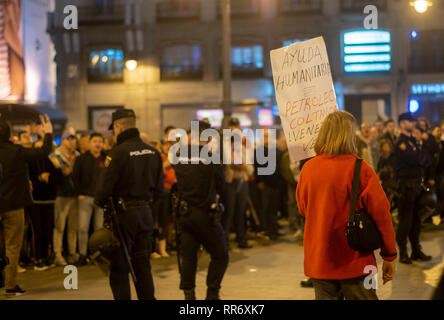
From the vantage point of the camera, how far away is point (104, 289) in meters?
8.59

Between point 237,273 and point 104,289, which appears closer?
point 104,289

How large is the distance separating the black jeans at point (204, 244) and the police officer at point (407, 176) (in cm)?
346

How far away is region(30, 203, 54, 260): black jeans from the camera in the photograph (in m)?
10.3

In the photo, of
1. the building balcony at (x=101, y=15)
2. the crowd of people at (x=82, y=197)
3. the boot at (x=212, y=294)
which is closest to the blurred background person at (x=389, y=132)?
the crowd of people at (x=82, y=197)

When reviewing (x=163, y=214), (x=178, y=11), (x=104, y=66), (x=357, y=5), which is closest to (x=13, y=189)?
(x=163, y=214)

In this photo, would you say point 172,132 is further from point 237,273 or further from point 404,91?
point 404,91

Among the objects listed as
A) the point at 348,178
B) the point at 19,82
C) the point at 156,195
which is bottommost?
the point at 156,195

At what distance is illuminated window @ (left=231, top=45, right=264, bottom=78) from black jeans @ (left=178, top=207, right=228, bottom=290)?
21490mm

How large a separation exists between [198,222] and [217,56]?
2180cm

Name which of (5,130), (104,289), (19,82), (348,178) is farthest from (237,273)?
(19,82)

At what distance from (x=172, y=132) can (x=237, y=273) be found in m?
3.20

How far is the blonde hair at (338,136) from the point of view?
449 cm

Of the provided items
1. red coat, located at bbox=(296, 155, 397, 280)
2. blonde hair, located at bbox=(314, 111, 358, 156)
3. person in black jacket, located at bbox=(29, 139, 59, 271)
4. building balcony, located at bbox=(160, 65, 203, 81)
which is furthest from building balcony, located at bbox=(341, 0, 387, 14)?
red coat, located at bbox=(296, 155, 397, 280)
